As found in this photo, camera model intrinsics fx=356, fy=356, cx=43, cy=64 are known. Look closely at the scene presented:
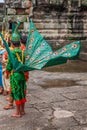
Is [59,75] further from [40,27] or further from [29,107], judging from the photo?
[40,27]

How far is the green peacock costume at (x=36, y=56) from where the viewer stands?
20.0 ft

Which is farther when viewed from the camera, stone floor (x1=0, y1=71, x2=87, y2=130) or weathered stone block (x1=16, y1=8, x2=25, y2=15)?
weathered stone block (x1=16, y1=8, x2=25, y2=15)

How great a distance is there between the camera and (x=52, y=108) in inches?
288

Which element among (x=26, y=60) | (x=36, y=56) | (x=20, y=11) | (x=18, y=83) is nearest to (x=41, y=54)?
(x=36, y=56)

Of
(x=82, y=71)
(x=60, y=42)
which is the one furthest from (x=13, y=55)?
(x=60, y=42)

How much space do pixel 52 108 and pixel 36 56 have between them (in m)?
1.39

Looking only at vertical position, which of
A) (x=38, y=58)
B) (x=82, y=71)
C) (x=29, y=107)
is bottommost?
(x=82, y=71)

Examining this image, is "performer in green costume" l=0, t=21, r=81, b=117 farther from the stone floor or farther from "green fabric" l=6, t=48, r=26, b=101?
the stone floor

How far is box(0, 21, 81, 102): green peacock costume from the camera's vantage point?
6.09 metres

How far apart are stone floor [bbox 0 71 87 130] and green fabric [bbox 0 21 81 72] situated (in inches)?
38.0

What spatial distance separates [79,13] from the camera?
57.1 feet

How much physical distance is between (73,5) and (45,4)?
1.37 m

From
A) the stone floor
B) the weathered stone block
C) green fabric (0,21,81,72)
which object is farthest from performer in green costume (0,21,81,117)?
the weathered stone block

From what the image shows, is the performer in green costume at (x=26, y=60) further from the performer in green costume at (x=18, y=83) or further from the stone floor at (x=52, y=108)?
the stone floor at (x=52, y=108)
